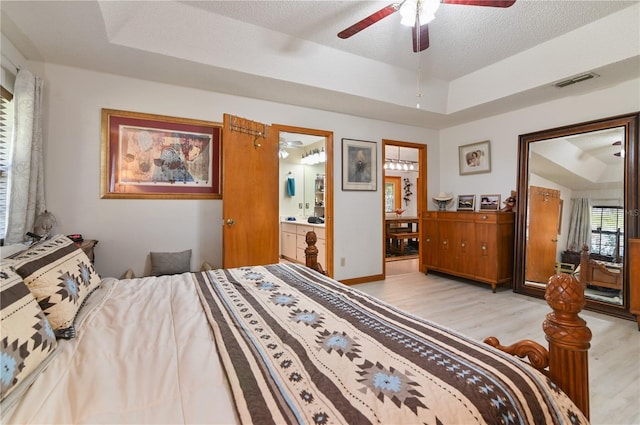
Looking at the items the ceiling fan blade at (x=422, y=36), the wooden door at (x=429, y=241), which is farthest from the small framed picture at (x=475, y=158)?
the ceiling fan blade at (x=422, y=36)

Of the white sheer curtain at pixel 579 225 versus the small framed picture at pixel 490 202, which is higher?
the small framed picture at pixel 490 202

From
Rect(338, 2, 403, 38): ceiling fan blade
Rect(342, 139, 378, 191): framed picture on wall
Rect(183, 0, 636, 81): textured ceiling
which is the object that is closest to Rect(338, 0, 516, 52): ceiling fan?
Rect(338, 2, 403, 38): ceiling fan blade

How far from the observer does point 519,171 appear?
149 inches

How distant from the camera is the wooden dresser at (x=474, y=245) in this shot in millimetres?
3748

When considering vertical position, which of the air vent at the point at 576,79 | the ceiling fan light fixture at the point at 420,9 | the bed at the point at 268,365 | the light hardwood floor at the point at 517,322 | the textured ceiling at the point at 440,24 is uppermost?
the textured ceiling at the point at 440,24

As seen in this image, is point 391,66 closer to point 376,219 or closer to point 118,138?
point 376,219

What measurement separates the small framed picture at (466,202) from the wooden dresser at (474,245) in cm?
39

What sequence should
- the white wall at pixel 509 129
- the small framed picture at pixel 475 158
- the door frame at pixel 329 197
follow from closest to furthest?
the white wall at pixel 509 129 → the door frame at pixel 329 197 → the small framed picture at pixel 475 158

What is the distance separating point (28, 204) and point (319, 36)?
9.38 feet

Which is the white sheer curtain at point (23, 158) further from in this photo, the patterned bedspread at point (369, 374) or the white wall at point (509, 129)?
the white wall at point (509, 129)

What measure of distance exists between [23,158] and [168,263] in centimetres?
135

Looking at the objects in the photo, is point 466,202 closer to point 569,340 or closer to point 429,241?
point 429,241

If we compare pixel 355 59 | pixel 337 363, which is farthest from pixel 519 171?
pixel 337 363

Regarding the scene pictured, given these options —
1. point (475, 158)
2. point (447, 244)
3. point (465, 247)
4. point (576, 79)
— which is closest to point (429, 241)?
point (447, 244)
